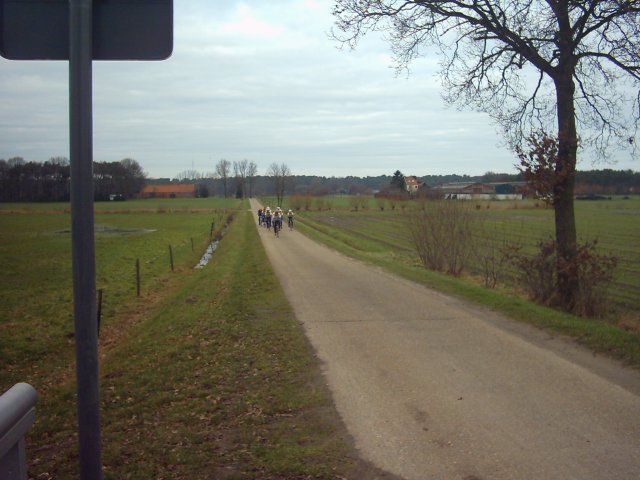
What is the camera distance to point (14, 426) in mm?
1908

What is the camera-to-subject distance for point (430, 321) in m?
9.94

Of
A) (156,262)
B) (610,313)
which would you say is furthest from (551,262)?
(156,262)

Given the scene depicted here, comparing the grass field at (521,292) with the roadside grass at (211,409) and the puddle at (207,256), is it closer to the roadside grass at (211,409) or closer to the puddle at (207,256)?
the roadside grass at (211,409)

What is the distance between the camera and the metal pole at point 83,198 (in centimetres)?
246

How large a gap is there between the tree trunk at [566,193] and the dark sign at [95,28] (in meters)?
10.2

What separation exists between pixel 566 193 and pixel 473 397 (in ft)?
23.1

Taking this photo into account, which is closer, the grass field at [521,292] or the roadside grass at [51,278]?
the grass field at [521,292]

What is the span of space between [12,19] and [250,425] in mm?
Answer: 4082

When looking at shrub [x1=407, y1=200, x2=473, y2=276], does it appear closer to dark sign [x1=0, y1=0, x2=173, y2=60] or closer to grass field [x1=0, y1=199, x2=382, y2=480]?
grass field [x1=0, y1=199, x2=382, y2=480]

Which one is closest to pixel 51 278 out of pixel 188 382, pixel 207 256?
pixel 207 256

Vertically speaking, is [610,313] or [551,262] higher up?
[551,262]

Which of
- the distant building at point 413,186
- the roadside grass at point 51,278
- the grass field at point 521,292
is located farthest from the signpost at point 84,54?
the distant building at point 413,186

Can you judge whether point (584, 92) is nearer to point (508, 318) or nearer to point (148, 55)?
point (508, 318)

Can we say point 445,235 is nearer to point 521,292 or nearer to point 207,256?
point 521,292
